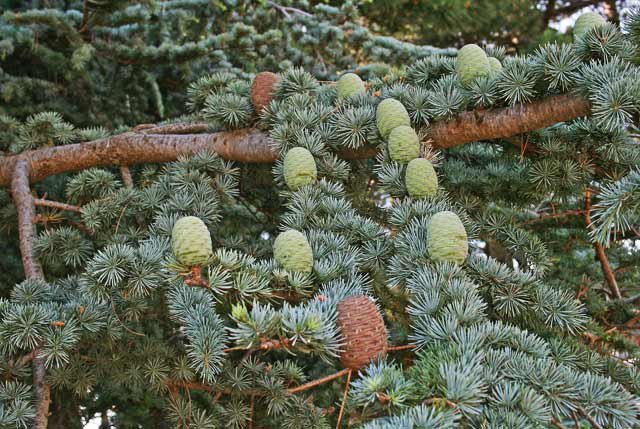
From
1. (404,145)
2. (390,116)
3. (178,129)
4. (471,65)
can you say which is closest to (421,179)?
(404,145)

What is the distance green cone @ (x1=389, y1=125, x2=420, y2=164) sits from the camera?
145 cm

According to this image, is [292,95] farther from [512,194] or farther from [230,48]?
[230,48]

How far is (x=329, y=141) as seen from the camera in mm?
1626

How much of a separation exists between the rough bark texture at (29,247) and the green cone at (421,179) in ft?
3.06

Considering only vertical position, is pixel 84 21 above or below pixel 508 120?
below

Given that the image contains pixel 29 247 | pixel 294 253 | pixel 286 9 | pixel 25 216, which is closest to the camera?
pixel 294 253

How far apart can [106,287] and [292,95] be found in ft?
2.72

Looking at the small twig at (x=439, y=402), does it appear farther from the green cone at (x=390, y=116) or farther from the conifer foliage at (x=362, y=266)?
the green cone at (x=390, y=116)

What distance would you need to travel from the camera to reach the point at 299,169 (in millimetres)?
1481

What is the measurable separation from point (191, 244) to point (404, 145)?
2.11ft

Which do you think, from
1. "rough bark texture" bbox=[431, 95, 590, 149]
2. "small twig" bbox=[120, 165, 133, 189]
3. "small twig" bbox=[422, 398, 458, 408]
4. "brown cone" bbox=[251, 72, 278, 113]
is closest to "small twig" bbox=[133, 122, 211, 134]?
"small twig" bbox=[120, 165, 133, 189]

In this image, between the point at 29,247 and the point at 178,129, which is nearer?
the point at 29,247

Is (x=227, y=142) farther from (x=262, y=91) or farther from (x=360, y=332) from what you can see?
(x=360, y=332)

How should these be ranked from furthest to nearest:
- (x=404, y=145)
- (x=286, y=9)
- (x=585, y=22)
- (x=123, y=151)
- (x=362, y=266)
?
(x=286, y=9), (x=123, y=151), (x=585, y=22), (x=404, y=145), (x=362, y=266)
